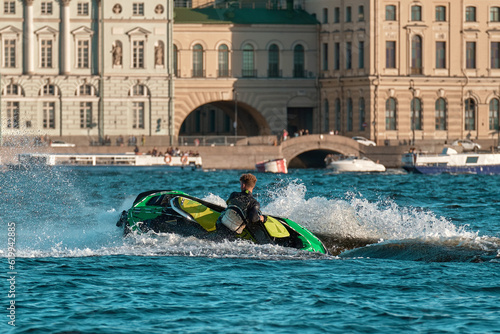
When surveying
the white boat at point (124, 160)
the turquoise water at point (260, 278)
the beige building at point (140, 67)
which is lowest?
the turquoise water at point (260, 278)

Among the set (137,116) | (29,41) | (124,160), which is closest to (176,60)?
(137,116)

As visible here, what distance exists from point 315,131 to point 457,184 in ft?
109

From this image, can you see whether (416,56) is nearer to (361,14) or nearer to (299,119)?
(361,14)

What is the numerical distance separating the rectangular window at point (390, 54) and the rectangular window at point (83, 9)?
22210mm

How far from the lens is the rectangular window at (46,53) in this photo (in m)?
88.9

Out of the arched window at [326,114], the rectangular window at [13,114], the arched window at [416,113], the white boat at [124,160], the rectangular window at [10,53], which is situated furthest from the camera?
the arched window at [326,114]

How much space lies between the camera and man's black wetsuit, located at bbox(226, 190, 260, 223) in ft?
84.8

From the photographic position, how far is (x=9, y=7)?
291ft

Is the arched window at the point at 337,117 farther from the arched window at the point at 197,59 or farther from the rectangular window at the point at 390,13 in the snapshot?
the arched window at the point at 197,59

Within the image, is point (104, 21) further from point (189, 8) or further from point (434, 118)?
point (434, 118)

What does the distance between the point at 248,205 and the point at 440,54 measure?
2753 inches

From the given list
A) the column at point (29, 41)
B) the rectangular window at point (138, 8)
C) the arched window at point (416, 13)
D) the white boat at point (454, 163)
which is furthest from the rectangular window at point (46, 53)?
the arched window at point (416, 13)

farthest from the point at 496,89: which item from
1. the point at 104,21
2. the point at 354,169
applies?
the point at 104,21

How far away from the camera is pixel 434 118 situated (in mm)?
93750
